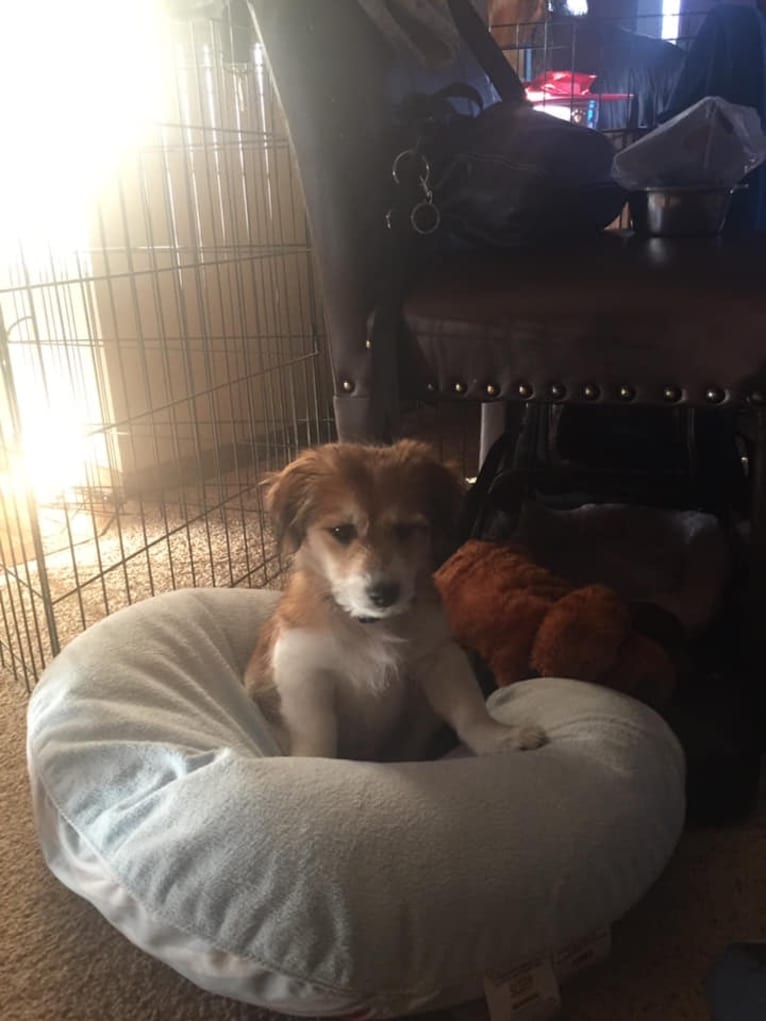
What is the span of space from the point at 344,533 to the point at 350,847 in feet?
1.16

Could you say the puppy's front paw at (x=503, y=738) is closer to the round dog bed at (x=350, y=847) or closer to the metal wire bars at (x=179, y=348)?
the round dog bed at (x=350, y=847)

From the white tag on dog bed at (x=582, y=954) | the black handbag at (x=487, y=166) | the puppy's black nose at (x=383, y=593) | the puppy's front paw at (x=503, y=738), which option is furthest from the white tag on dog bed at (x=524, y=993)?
the black handbag at (x=487, y=166)

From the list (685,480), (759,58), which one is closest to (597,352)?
(685,480)

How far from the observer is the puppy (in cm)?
106

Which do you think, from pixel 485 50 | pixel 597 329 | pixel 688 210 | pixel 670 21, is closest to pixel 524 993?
pixel 597 329

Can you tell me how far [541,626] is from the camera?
3.98 feet

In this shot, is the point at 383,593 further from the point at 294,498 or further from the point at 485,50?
the point at 485,50

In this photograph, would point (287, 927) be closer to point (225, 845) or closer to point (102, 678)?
point (225, 845)

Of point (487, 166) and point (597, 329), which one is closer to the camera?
point (597, 329)

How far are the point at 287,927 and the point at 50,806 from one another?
367 millimetres

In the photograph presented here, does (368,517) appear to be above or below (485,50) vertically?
below

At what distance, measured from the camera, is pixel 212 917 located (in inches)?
33.5

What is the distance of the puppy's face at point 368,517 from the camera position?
1.03 metres

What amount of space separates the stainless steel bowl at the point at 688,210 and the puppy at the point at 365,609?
792 mm
